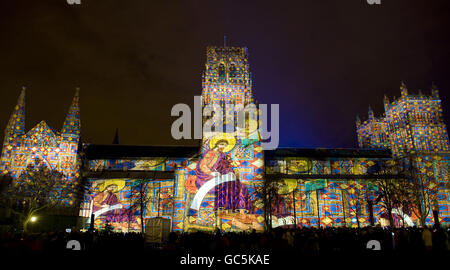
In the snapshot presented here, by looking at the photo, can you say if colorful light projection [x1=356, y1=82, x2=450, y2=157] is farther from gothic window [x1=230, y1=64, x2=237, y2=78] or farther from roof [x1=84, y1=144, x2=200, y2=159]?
roof [x1=84, y1=144, x2=200, y2=159]

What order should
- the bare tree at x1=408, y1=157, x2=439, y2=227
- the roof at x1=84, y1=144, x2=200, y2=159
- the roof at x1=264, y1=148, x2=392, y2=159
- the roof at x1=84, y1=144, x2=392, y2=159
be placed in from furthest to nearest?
the roof at x1=264, y1=148, x2=392, y2=159
the roof at x1=84, y1=144, x2=392, y2=159
the roof at x1=84, y1=144, x2=200, y2=159
the bare tree at x1=408, y1=157, x2=439, y2=227

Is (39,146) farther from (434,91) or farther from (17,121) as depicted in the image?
(434,91)

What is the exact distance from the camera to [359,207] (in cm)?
5281

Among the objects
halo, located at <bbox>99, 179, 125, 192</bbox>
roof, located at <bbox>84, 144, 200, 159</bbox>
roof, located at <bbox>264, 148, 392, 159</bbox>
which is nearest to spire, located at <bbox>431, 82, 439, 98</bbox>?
roof, located at <bbox>264, 148, 392, 159</bbox>

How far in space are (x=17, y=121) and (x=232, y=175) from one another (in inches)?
1463

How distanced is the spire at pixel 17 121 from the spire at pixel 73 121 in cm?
676

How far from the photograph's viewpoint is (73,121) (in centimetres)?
5375

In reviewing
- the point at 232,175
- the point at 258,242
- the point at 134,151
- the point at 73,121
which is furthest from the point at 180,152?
the point at 258,242

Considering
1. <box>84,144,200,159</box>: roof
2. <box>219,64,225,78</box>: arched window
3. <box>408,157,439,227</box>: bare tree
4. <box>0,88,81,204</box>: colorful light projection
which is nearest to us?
<box>0,88,81,204</box>: colorful light projection

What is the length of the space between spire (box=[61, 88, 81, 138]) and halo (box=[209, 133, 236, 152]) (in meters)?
23.0

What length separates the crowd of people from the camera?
44.2 feet
